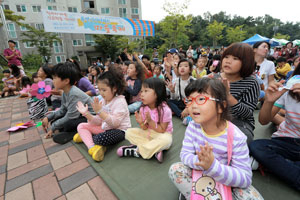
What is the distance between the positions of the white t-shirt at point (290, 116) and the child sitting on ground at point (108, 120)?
1721 millimetres

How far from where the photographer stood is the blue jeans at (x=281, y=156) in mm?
1257

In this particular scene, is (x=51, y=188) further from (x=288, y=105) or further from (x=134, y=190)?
(x=288, y=105)

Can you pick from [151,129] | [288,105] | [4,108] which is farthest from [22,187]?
[4,108]

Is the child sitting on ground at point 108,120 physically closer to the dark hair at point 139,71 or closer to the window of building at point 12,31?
the dark hair at point 139,71

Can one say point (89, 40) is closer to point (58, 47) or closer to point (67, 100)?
point (58, 47)

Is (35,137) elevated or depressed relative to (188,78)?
depressed

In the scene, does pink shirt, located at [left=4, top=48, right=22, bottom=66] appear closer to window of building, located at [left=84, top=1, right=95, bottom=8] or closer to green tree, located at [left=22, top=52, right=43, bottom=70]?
green tree, located at [left=22, top=52, right=43, bottom=70]

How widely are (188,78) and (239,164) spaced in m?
2.23

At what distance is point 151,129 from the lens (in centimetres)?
196

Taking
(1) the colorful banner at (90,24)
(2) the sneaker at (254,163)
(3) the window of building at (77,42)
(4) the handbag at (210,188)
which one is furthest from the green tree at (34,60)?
(2) the sneaker at (254,163)

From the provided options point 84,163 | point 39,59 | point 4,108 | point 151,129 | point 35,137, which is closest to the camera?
point 84,163

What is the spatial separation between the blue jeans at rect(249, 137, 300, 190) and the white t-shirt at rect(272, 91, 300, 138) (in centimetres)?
6

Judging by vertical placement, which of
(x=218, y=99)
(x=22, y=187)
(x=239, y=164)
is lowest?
(x=22, y=187)

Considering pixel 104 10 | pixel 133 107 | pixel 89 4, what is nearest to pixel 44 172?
pixel 133 107
